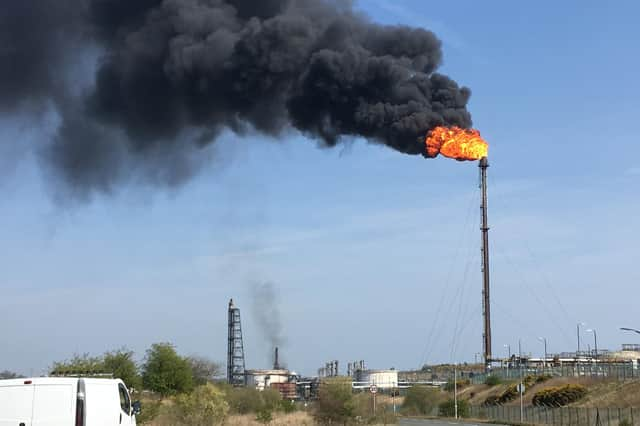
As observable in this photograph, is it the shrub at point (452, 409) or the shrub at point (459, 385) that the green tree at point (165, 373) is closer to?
the shrub at point (452, 409)

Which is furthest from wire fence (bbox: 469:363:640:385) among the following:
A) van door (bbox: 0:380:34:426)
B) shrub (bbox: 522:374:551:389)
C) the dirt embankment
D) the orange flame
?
van door (bbox: 0:380:34:426)

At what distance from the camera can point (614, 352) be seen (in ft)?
470

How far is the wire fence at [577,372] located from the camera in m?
88.7

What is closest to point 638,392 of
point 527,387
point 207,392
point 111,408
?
point 527,387

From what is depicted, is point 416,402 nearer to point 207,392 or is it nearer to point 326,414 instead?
point 326,414

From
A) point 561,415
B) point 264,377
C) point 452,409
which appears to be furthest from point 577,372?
point 264,377

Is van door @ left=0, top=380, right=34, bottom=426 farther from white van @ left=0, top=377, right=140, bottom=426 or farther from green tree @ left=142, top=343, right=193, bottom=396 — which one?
green tree @ left=142, top=343, right=193, bottom=396

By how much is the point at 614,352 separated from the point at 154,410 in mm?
112359

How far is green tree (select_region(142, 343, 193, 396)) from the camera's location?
67.3 metres

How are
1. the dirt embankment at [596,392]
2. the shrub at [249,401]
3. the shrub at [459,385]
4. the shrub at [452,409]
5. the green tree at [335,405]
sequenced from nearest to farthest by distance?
the green tree at [335,405] → the dirt embankment at [596,392] → the shrub at [249,401] → the shrub at [452,409] → the shrub at [459,385]

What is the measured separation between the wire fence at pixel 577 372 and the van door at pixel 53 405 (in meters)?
73.0

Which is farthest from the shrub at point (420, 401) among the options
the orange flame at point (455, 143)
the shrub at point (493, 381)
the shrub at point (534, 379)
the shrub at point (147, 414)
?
the shrub at point (147, 414)

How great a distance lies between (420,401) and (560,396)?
25.0 m

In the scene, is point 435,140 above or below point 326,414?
above
